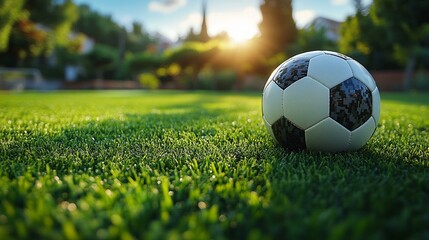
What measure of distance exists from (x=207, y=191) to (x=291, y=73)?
1.20m

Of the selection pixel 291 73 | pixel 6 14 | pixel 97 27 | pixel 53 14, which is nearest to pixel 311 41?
pixel 6 14

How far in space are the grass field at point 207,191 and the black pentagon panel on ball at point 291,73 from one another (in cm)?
50

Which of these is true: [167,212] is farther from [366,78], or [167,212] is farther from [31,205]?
[366,78]

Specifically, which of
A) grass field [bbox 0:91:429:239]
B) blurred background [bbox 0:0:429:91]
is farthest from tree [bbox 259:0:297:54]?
grass field [bbox 0:91:429:239]

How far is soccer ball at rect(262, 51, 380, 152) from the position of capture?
2.04 meters

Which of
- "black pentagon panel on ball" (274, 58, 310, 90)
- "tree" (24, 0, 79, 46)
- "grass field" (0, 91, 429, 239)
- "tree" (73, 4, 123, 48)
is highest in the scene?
"tree" (73, 4, 123, 48)

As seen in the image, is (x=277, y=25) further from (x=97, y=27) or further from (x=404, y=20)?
(x=97, y=27)

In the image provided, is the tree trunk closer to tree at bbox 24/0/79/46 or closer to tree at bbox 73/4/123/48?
tree at bbox 24/0/79/46

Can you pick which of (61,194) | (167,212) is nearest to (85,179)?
(61,194)

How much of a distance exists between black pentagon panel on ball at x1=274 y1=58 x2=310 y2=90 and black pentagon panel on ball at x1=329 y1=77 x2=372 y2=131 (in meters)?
0.25

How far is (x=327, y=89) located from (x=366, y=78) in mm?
363

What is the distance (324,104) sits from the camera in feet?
6.69

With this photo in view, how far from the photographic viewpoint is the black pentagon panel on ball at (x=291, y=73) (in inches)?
85.0

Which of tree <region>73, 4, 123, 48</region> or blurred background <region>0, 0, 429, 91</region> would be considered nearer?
blurred background <region>0, 0, 429, 91</region>
